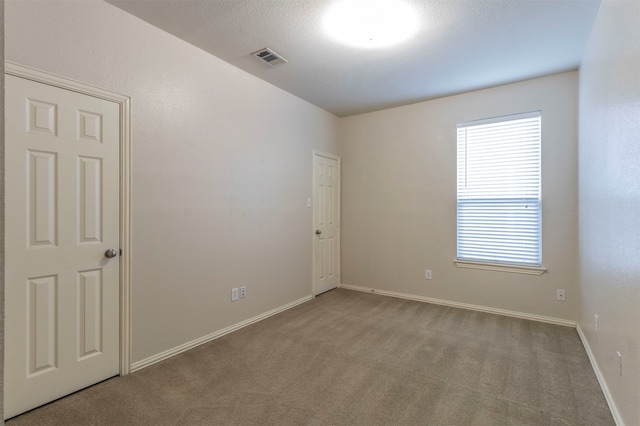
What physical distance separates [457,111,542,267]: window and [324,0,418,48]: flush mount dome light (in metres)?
1.84

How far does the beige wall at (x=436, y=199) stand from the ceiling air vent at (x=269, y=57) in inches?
77.4

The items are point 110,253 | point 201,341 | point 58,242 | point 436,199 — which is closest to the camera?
point 58,242

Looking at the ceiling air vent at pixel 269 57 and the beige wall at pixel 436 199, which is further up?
the ceiling air vent at pixel 269 57

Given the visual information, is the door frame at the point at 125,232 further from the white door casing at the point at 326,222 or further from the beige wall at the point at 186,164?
the white door casing at the point at 326,222

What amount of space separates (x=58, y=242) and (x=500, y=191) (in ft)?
13.8

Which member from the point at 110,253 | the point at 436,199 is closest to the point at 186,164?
the point at 110,253

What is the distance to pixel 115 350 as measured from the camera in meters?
2.28

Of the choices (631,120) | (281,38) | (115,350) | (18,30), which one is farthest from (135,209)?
(631,120)

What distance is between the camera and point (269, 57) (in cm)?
295

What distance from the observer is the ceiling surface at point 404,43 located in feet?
7.34

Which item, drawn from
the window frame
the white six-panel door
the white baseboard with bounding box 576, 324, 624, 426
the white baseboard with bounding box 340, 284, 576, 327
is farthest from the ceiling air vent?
the white baseboard with bounding box 576, 324, 624, 426

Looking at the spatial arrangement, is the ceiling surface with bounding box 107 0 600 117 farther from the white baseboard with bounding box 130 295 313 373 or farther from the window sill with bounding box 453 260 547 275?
the white baseboard with bounding box 130 295 313 373

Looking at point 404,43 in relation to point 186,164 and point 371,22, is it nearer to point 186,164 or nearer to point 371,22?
point 371,22

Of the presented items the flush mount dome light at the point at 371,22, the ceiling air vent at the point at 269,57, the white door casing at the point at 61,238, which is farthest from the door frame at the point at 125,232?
the flush mount dome light at the point at 371,22
